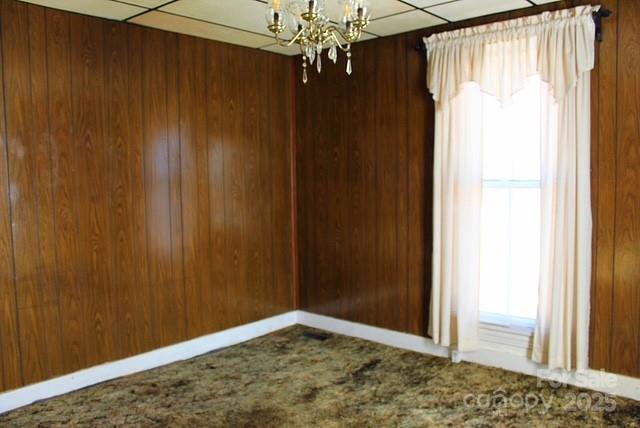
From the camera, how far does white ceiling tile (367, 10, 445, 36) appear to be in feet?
11.5

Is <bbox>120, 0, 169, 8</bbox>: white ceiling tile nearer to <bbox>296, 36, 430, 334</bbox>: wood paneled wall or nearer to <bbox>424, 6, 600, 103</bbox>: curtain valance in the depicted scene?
<bbox>296, 36, 430, 334</bbox>: wood paneled wall

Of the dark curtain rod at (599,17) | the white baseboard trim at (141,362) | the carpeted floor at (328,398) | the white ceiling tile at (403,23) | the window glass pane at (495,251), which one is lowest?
the carpeted floor at (328,398)

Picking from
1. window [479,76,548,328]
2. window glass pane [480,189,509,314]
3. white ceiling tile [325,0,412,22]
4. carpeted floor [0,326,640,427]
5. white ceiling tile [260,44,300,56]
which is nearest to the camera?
carpeted floor [0,326,640,427]

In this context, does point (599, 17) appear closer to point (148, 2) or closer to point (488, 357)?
point (488, 357)

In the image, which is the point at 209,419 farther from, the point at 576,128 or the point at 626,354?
the point at 576,128

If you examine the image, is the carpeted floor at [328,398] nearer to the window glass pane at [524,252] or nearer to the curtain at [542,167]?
the curtain at [542,167]

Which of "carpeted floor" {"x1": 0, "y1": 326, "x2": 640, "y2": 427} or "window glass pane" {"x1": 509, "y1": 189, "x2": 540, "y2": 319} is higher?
"window glass pane" {"x1": 509, "y1": 189, "x2": 540, "y2": 319}

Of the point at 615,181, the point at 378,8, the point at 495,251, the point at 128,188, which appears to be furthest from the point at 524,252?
the point at 128,188

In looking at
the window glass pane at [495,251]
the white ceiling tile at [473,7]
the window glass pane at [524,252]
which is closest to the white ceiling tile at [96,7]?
the white ceiling tile at [473,7]

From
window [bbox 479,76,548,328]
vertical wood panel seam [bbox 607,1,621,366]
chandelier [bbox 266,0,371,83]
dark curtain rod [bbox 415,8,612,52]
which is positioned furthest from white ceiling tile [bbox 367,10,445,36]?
chandelier [bbox 266,0,371,83]

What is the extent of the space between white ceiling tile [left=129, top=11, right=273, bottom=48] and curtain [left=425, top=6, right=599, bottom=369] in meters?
1.35

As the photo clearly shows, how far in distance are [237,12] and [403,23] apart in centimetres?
117

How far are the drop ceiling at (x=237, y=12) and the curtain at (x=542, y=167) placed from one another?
5.8 inches

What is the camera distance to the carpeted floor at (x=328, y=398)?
2.97 m
